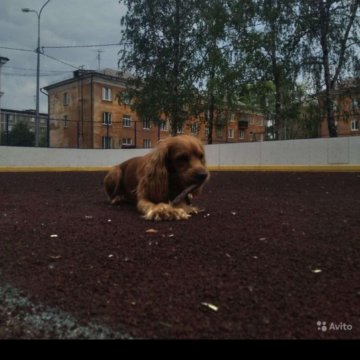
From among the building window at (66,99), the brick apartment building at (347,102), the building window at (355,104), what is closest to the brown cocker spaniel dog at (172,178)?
the brick apartment building at (347,102)

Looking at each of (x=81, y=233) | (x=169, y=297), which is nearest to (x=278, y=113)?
(x=81, y=233)

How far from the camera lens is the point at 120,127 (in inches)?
1534

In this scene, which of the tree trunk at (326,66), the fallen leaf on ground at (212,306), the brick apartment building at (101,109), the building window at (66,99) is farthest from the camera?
the building window at (66,99)

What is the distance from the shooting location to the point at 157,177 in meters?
5.16

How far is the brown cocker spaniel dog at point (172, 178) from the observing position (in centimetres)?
486

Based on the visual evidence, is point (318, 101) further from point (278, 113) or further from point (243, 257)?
point (243, 257)

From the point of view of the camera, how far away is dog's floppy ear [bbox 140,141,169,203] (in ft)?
16.8

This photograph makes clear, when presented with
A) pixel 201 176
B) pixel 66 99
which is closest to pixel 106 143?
pixel 66 99

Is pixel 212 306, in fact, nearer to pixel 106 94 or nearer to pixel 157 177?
pixel 157 177

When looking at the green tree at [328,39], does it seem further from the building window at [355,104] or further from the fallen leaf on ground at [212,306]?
the fallen leaf on ground at [212,306]

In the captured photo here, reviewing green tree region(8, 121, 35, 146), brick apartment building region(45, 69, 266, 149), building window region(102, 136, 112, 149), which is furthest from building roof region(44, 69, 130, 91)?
green tree region(8, 121, 35, 146)

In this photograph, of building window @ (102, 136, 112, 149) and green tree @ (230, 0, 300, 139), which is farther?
building window @ (102, 136, 112, 149)

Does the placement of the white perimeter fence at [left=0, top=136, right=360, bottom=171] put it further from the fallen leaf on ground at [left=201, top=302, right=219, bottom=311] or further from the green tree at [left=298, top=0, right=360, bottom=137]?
the fallen leaf on ground at [left=201, top=302, right=219, bottom=311]
